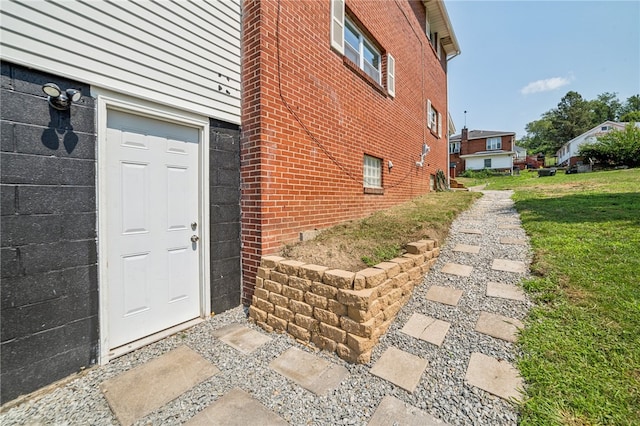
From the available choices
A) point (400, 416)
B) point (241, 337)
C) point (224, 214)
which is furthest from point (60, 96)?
point (400, 416)

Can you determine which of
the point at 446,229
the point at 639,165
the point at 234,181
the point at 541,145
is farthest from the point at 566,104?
the point at 234,181

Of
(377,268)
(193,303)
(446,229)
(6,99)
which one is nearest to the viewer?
(6,99)

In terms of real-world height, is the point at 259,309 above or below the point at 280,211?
below

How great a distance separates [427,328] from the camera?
9.14ft

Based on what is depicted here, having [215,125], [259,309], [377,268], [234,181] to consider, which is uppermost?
[215,125]

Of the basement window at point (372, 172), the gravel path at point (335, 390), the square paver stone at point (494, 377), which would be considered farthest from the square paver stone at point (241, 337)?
the basement window at point (372, 172)

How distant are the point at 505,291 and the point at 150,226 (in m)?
4.12

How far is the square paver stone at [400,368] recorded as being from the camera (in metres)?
2.19

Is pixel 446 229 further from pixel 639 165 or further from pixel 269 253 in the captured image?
pixel 639 165

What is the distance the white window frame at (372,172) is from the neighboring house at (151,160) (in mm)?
911

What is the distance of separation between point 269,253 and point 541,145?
74983 millimetres

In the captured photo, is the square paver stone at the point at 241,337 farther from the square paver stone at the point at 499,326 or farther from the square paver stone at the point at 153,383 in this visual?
the square paver stone at the point at 499,326

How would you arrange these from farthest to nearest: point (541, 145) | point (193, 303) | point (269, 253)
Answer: point (541, 145) < point (269, 253) < point (193, 303)

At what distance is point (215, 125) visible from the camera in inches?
137
